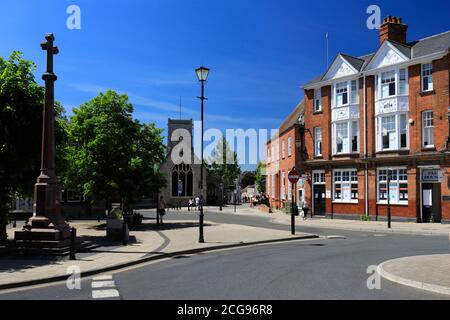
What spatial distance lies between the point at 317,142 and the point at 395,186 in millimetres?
7920

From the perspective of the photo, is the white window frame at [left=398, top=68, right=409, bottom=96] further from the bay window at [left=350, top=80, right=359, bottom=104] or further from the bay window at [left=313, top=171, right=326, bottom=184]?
the bay window at [left=313, top=171, right=326, bottom=184]

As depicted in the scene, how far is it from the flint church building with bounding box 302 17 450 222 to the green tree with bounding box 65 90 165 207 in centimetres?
1428

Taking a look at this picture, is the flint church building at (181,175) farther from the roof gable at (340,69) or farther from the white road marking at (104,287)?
the white road marking at (104,287)

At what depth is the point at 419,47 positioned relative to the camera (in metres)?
31.6

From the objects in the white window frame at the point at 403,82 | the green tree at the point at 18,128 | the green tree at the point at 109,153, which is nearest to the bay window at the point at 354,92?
the white window frame at the point at 403,82

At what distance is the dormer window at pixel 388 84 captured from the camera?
31281 millimetres

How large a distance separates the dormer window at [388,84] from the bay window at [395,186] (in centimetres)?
521

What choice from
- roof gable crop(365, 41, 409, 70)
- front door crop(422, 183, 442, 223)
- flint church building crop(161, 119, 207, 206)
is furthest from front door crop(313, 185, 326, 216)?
flint church building crop(161, 119, 207, 206)

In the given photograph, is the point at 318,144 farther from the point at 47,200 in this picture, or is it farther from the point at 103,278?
the point at 103,278

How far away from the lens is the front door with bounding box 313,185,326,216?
36.1 m

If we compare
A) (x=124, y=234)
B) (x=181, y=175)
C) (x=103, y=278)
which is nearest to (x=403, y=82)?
(x=124, y=234)

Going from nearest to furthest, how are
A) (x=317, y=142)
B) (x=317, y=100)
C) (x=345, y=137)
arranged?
(x=345, y=137), (x=317, y=142), (x=317, y=100)
